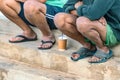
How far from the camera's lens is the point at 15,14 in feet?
15.3

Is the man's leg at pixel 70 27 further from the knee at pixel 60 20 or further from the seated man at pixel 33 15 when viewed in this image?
the seated man at pixel 33 15

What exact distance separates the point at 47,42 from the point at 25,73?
0.57m

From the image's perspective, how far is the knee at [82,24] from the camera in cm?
373

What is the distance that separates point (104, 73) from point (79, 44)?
717mm

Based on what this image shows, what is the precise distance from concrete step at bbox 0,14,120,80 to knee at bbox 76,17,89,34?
43cm

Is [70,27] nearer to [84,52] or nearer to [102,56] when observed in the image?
[84,52]

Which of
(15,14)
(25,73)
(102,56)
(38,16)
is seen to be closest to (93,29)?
(102,56)

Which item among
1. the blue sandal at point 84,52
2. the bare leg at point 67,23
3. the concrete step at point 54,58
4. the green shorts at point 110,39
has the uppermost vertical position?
the bare leg at point 67,23

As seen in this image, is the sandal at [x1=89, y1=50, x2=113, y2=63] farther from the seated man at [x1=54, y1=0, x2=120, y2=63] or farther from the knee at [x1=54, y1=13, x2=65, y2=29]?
the knee at [x1=54, y1=13, x2=65, y2=29]

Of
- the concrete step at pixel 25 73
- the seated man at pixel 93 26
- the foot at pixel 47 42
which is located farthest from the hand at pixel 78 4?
the concrete step at pixel 25 73

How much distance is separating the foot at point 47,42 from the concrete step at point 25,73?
30 centimetres

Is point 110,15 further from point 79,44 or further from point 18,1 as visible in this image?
point 18,1

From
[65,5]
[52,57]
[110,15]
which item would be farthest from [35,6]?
[110,15]

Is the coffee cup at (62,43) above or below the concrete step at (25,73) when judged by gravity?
above
